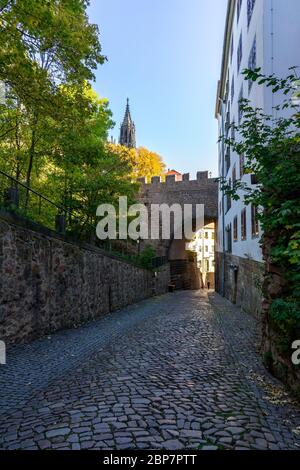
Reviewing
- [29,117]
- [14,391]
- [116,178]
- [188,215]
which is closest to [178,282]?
[188,215]

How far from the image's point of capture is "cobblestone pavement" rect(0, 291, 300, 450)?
3.38 meters

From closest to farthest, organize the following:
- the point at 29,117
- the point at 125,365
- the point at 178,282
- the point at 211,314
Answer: the point at 125,365 < the point at 29,117 < the point at 211,314 < the point at 178,282

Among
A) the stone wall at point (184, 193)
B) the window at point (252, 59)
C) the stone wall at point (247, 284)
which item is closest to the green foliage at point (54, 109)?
the window at point (252, 59)

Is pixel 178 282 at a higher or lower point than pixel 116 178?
lower

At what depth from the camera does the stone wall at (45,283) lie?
731 centimetres

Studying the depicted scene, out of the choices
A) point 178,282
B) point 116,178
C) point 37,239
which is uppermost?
point 116,178

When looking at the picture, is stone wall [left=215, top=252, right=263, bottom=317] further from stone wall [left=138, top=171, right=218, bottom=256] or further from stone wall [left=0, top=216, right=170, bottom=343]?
stone wall [left=138, top=171, right=218, bottom=256]

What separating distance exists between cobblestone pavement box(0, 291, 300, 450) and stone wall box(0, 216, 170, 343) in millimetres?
678

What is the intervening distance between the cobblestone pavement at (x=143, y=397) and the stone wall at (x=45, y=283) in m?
0.68

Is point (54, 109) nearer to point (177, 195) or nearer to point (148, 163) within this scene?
point (177, 195)

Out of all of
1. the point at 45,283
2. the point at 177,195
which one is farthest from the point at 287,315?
the point at 177,195

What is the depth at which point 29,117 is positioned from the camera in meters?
11.0
